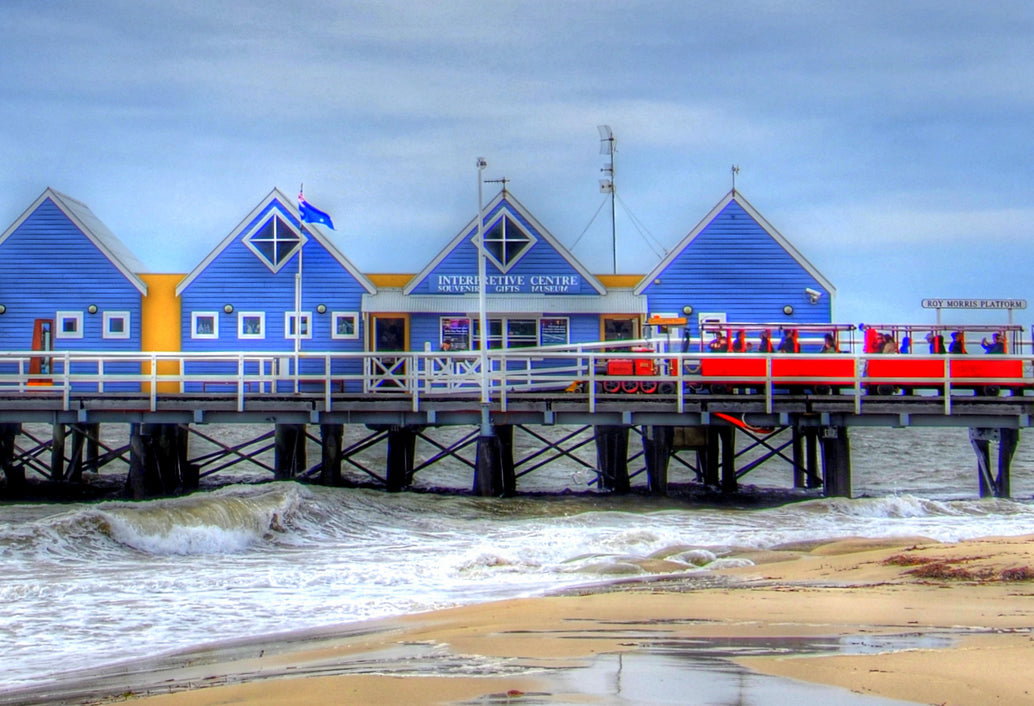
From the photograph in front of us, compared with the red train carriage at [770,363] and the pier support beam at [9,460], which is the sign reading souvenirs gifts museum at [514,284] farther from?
the pier support beam at [9,460]

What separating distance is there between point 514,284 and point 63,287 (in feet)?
44.9

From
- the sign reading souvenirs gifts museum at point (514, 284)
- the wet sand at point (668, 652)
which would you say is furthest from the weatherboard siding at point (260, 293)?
the wet sand at point (668, 652)

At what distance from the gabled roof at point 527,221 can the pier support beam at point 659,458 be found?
11405 millimetres

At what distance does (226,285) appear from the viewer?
3728cm

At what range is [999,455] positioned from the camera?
25578 mm

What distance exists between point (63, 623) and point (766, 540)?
9420 millimetres

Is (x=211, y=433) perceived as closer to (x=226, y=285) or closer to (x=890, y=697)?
(x=226, y=285)

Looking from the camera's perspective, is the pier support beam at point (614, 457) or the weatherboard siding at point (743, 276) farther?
the weatherboard siding at point (743, 276)

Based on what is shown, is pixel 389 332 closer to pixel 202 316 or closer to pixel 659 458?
pixel 202 316

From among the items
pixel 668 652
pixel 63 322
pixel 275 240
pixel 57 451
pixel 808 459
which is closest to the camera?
pixel 668 652

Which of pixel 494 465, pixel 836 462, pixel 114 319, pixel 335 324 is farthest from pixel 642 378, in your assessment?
pixel 114 319

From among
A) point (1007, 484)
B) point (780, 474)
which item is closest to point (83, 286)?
point (780, 474)

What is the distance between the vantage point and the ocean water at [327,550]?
11242 mm

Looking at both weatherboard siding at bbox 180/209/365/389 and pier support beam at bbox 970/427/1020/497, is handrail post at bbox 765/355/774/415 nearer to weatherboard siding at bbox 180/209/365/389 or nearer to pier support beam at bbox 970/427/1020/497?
pier support beam at bbox 970/427/1020/497
